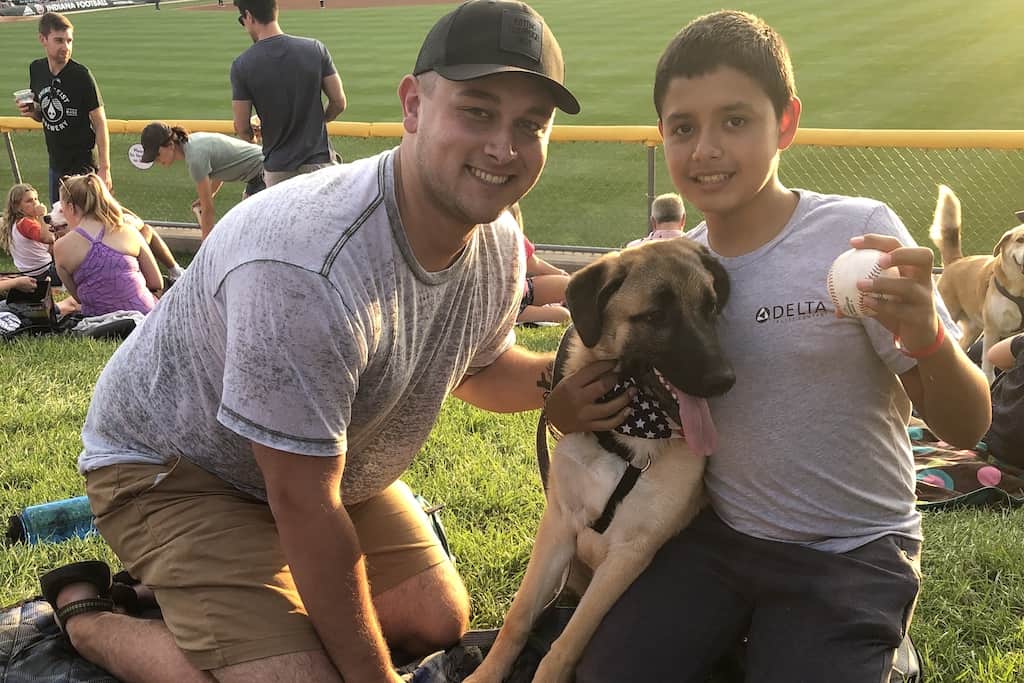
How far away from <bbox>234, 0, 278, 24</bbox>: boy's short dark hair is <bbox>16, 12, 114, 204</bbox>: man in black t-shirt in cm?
254

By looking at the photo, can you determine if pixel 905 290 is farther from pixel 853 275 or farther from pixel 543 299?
pixel 543 299

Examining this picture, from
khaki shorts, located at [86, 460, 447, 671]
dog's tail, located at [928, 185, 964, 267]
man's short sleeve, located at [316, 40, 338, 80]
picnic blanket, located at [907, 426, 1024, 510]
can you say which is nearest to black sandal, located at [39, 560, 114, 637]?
khaki shorts, located at [86, 460, 447, 671]

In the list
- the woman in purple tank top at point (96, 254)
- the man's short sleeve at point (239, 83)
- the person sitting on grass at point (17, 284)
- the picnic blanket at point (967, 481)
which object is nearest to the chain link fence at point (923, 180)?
the picnic blanket at point (967, 481)

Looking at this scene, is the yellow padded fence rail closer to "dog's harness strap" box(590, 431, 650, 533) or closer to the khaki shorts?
"dog's harness strap" box(590, 431, 650, 533)

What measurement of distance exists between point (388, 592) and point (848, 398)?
1817 millimetres

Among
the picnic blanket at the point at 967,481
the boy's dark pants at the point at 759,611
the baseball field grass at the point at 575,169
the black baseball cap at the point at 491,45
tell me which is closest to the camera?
the boy's dark pants at the point at 759,611

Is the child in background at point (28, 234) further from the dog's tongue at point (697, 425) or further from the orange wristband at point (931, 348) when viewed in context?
the orange wristband at point (931, 348)

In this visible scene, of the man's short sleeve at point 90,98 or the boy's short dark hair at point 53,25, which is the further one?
the man's short sleeve at point 90,98

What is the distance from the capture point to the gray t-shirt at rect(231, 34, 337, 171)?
305 inches

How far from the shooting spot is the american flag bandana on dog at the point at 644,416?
2.68m

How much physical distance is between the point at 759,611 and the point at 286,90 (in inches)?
257

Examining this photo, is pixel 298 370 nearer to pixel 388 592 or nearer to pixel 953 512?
pixel 388 592

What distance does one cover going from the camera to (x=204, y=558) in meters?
2.82

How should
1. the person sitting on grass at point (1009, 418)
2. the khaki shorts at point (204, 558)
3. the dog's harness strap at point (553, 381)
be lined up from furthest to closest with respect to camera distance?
the person sitting on grass at point (1009, 418), the dog's harness strap at point (553, 381), the khaki shorts at point (204, 558)
